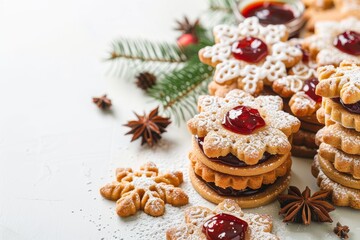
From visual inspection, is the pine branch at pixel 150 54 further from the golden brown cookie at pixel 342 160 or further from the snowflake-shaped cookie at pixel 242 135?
the golden brown cookie at pixel 342 160

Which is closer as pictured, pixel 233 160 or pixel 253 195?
pixel 233 160

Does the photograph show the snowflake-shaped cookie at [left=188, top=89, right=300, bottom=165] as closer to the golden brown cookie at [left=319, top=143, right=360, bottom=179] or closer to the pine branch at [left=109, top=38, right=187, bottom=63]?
the golden brown cookie at [left=319, top=143, right=360, bottom=179]

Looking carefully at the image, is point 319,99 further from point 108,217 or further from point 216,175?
point 108,217

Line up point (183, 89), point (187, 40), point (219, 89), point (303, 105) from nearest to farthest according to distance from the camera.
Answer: point (303, 105) < point (219, 89) < point (183, 89) < point (187, 40)

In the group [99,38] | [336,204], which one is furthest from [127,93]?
[336,204]

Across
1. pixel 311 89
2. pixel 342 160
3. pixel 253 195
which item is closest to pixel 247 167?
pixel 253 195

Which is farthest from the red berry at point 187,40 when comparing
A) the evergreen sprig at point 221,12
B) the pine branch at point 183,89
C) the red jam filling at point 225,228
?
the red jam filling at point 225,228

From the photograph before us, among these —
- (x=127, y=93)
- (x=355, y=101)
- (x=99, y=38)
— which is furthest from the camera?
(x=99, y=38)

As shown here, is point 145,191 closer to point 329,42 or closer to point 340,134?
point 340,134
